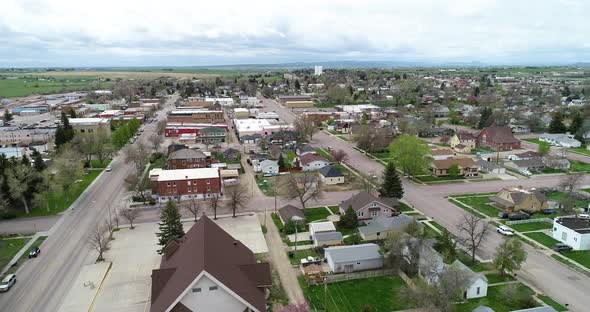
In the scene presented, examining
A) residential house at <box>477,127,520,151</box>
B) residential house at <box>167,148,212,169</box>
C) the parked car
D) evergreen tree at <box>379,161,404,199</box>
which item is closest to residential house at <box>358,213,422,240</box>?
evergreen tree at <box>379,161,404,199</box>

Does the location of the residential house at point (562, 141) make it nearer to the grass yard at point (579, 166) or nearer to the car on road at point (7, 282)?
the grass yard at point (579, 166)

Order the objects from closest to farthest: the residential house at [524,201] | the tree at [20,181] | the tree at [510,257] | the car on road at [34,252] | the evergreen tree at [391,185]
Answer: the tree at [510,257], the car on road at [34,252], the tree at [20,181], the residential house at [524,201], the evergreen tree at [391,185]

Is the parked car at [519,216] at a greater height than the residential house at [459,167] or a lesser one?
lesser

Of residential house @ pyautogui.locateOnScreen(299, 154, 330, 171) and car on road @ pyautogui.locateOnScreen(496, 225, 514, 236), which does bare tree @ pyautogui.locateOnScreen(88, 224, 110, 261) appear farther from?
car on road @ pyautogui.locateOnScreen(496, 225, 514, 236)

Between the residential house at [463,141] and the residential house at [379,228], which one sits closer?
the residential house at [379,228]

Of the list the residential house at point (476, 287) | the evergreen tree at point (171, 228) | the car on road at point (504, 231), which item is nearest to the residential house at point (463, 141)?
the car on road at point (504, 231)

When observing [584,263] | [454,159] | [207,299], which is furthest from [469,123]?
[207,299]
